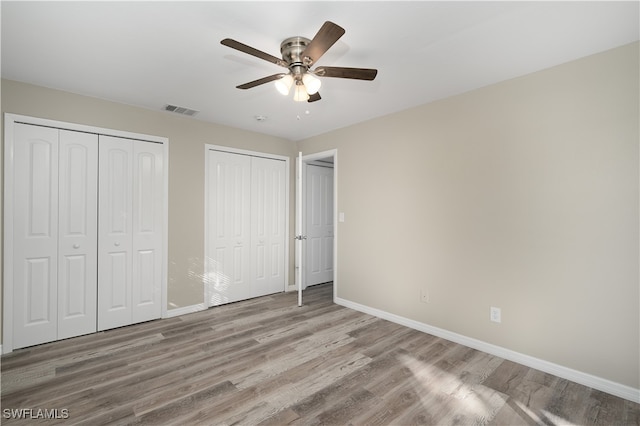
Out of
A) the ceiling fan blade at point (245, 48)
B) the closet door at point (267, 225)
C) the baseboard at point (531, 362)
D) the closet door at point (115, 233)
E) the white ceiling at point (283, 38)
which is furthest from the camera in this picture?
the closet door at point (267, 225)

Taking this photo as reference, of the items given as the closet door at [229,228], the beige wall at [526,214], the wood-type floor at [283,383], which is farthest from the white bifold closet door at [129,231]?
the beige wall at [526,214]

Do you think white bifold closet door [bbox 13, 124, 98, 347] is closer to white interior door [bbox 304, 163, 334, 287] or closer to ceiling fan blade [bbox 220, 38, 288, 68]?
ceiling fan blade [bbox 220, 38, 288, 68]

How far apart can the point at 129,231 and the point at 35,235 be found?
79 cm

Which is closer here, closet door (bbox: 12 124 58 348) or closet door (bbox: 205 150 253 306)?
closet door (bbox: 12 124 58 348)

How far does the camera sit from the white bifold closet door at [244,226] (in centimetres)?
417

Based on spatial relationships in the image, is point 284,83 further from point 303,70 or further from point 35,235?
point 35,235

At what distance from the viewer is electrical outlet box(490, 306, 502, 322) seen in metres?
2.76

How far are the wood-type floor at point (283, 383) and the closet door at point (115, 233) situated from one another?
0.79 feet

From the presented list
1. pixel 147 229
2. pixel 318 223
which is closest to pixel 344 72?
pixel 147 229

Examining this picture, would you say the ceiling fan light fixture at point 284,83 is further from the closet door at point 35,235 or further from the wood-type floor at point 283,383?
the closet door at point 35,235

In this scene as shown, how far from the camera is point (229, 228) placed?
4301mm

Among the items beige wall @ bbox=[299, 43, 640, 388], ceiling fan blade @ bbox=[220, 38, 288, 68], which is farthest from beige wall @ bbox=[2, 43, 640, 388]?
ceiling fan blade @ bbox=[220, 38, 288, 68]

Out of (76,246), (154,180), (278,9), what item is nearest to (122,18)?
(278,9)

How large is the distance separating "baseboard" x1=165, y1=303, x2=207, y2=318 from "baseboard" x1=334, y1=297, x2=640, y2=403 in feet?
7.81
